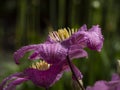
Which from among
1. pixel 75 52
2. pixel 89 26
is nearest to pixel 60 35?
pixel 75 52

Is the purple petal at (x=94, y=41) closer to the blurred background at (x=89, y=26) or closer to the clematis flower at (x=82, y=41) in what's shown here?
the clematis flower at (x=82, y=41)

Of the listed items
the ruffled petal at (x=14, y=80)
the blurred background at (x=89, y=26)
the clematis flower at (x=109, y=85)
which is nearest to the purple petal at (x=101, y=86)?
the clematis flower at (x=109, y=85)

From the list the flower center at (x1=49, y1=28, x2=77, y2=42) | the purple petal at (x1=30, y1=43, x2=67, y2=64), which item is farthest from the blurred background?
the purple petal at (x1=30, y1=43, x2=67, y2=64)

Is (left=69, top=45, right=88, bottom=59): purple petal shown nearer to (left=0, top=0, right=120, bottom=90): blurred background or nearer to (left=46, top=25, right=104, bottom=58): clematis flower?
(left=46, top=25, right=104, bottom=58): clematis flower

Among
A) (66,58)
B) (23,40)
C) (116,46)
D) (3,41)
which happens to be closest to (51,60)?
(66,58)

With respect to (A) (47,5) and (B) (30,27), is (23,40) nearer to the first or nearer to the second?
(B) (30,27)

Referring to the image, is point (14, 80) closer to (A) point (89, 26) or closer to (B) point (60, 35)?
(B) point (60, 35)
